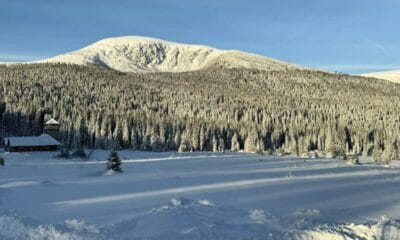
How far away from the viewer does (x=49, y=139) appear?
319ft

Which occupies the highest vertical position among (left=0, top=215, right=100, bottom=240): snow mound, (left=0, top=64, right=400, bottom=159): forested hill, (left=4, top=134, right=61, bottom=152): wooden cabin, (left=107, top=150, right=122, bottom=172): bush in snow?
(left=0, top=64, right=400, bottom=159): forested hill

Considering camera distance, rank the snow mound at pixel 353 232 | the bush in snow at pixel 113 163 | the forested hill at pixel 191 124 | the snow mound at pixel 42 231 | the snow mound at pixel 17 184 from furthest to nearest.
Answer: the forested hill at pixel 191 124 < the bush in snow at pixel 113 163 < the snow mound at pixel 17 184 < the snow mound at pixel 353 232 < the snow mound at pixel 42 231

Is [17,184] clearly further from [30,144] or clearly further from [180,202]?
[30,144]

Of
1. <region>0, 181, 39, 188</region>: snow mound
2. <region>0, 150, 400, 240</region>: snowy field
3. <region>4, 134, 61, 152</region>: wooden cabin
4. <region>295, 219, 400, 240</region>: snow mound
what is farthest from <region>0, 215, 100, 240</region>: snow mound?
<region>4, 134, 61, 152</region>: wooden cabin

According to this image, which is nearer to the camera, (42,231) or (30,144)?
(42,231)

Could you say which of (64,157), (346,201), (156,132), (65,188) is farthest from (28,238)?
(156,132)

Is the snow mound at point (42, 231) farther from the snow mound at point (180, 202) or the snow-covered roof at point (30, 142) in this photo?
the snow-covered roof at point (30, 142)

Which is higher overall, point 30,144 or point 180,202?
point 30,144

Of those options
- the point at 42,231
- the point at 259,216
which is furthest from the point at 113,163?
the point at 42,231

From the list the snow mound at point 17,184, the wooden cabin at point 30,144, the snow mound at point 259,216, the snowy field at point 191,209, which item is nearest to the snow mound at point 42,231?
the snowy field at point 191,209

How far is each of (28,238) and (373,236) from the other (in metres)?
12.1

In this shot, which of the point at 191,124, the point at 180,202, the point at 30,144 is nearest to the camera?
the point at 180,202

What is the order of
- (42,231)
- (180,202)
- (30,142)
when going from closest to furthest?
1. (42,231)
2. (180,202)
3. (30,142)

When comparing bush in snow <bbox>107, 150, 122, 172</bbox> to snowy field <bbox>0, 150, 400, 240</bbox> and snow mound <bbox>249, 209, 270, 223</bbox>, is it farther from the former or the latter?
snow mound <bbox>249, 209, 270, 223</bbox>
